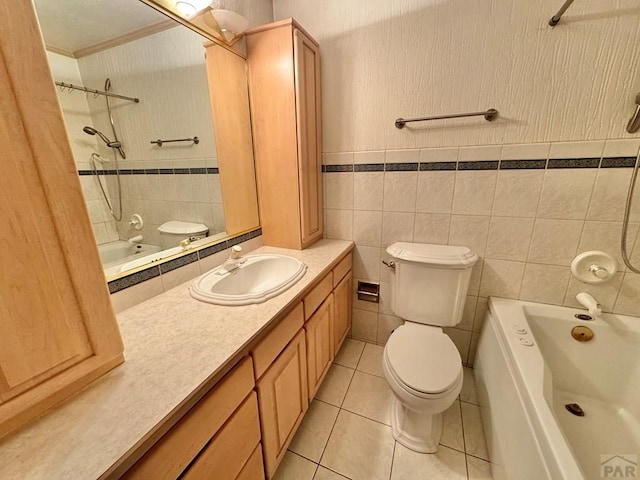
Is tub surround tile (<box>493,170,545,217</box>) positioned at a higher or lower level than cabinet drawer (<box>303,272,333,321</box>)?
higher

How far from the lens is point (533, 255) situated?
1.33 meters

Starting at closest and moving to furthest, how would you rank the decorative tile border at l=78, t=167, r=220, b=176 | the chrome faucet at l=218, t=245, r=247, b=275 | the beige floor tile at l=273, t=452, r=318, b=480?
the decorative tile border at l=78, t=167, r=220, b=176, the beige floor tile at l=273, t=452, r=318, b=480, the chrome faucet at l=218, t=245, r=247, b=275

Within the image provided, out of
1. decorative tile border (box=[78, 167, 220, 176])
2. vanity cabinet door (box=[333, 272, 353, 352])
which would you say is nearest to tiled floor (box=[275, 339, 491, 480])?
vanity cabinet door (box=[333, 272, 353, 352])

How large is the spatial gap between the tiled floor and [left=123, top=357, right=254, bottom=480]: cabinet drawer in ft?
2.20

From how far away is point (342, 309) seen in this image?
165 centimetres

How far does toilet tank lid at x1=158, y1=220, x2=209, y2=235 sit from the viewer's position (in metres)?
1.17

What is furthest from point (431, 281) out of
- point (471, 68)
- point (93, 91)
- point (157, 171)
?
point (93, 91)

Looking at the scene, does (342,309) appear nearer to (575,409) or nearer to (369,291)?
(369,291)

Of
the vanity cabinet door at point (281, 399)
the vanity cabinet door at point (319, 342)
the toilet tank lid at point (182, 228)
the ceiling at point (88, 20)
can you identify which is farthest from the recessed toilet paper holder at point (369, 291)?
the ceiling at point (88, 20)

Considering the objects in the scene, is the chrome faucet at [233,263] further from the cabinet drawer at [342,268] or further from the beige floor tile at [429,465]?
the beige floor tile at [429,465]

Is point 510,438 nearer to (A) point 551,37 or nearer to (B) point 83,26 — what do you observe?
(A) point 551,37

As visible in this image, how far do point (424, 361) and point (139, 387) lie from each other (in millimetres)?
1086

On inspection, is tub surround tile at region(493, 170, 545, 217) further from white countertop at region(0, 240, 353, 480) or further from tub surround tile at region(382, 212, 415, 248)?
white countertop at region(0, 240, 353, 480)

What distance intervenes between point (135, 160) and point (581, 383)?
2.28 m
